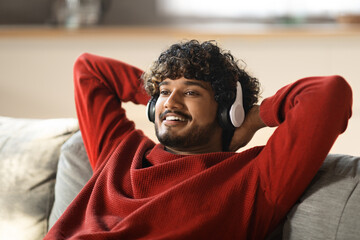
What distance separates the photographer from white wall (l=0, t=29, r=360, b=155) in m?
3.27

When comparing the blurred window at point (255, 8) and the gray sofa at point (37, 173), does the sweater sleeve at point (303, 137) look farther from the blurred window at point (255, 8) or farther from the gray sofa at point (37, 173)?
the blurred window at point (255, 8)

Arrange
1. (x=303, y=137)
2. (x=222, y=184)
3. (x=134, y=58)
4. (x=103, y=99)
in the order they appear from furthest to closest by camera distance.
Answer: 1. (x=134, y=58)
2. (x=103, y=99)
3. (x=222, y=184)
4. (x=303, y=137)

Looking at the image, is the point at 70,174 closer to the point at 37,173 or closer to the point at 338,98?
the point at 37,173

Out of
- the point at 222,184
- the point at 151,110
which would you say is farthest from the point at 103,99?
the point at 222,184

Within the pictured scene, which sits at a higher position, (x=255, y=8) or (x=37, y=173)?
(x=255, y=8)

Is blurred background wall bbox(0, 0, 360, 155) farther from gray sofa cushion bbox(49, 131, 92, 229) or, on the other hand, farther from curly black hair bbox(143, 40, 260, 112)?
curly black hair bbox(143, 40, 260, 112)

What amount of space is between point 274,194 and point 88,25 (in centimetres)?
241

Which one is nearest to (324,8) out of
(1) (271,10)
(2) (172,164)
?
(1) (271,10)

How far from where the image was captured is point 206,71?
1636 mm

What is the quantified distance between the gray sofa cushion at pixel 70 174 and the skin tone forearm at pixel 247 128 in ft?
1.72

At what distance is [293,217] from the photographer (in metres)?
1.50

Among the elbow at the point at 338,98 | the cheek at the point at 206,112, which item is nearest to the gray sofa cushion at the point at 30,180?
the cheek at the point at 206,112

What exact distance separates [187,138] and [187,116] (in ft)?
0.20

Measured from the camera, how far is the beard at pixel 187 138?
1608mm
